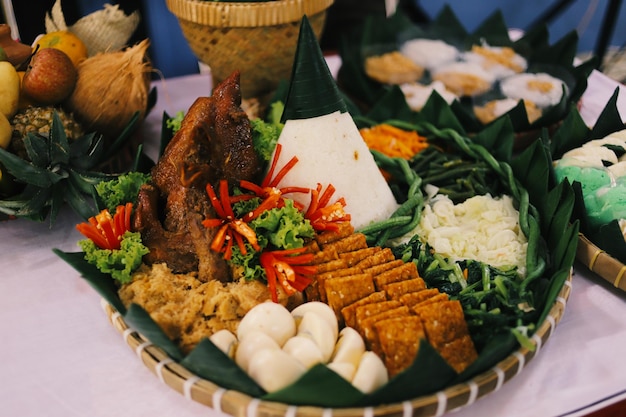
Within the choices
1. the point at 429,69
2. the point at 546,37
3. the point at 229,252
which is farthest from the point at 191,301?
the point at 546,37

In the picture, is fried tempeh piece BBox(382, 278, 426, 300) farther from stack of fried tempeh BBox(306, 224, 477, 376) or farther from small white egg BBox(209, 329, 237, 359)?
small white egg BBox(209, 329, 237, 359)

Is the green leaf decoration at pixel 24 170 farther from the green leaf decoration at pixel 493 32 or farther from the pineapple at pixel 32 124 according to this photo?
the green leaf decoration at pixel 493 32

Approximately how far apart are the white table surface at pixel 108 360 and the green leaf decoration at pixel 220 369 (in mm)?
191

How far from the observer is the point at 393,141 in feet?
8.42

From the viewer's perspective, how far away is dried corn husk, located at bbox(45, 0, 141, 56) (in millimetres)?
2650

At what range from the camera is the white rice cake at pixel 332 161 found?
2045 mm

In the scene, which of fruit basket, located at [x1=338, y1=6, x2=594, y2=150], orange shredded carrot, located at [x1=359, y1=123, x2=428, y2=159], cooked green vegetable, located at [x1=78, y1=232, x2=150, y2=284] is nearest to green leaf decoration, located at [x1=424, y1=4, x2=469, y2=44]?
fruit basket, located at [x1=338, y1=6, x2=594, y2=150]

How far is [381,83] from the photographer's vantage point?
323 centimetres

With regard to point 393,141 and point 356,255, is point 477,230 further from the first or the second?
point 393,141

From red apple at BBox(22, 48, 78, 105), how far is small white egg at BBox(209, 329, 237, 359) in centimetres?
134

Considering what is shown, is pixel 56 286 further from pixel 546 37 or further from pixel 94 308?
pixel 546 37

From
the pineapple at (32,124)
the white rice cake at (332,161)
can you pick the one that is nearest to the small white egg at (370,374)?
the white rice cake at (332,161)

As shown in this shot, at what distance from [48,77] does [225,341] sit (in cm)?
140

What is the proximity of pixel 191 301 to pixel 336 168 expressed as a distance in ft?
2.38
